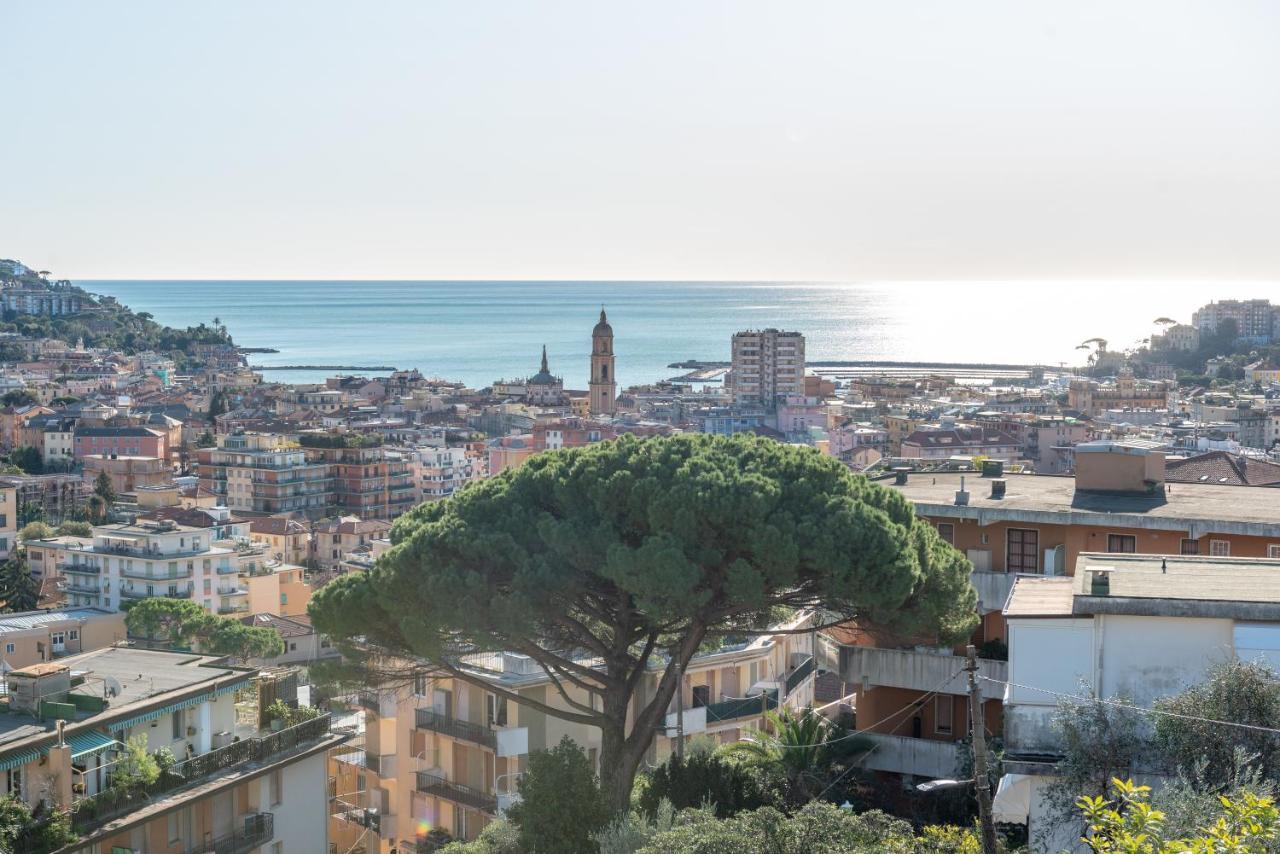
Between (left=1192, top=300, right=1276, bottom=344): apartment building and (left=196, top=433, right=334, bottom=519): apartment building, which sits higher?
(left=1192, top=300, right=1276, bottom=344): apartment building

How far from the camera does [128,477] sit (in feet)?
211

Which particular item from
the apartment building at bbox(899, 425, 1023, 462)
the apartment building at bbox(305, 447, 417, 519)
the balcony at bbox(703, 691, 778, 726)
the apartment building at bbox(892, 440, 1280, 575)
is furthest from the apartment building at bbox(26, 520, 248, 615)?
the apartment building at bbox(899, 425, 1023, 462)

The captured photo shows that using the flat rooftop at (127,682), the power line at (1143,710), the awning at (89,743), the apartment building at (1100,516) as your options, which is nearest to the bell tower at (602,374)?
the apartment building at (1100,516)

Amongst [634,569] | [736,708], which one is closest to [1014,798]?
[634,569]

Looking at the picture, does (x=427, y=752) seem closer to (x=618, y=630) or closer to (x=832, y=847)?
(x=618, y=630)

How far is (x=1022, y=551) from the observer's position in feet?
46.5

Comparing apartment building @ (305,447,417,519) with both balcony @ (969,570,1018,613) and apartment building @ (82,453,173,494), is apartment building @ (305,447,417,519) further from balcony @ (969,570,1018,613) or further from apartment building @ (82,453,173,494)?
balcony @ (969,570,1018,613)

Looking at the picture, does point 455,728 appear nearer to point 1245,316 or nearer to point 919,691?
point 919,691

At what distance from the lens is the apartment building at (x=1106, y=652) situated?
9.19 metres

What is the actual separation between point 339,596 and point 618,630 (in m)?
2.30

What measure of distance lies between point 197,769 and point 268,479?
4845 cm

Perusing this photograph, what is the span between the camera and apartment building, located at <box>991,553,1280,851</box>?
30.1 feet

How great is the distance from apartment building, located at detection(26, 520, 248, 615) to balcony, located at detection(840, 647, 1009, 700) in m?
23.9

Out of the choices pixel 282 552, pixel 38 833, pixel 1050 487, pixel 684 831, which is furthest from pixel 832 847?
pixel 282 552
